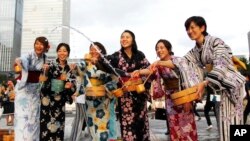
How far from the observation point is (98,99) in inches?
179

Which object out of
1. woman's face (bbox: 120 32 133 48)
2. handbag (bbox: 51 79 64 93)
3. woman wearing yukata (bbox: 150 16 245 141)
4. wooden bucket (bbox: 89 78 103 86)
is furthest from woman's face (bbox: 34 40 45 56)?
woman wearing yukata (bbox: 150 16 245 141)

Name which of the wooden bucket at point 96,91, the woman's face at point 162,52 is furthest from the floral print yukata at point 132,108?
the wooden bucket at point 96,91

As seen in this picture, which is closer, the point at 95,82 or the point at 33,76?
the point at 95,82

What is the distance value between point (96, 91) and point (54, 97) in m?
0.74

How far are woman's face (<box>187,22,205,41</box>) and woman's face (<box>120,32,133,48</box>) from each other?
1.07 meters

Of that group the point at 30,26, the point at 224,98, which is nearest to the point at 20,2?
the point at 30,26

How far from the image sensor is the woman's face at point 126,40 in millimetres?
4340

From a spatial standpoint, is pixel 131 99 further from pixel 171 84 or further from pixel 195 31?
pixel 195 31

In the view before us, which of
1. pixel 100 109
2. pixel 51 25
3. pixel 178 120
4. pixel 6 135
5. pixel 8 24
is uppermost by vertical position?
pixel 8 24

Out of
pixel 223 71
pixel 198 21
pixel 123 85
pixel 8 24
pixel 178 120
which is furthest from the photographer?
pixel 8 24

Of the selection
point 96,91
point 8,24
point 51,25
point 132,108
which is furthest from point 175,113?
point 8,24

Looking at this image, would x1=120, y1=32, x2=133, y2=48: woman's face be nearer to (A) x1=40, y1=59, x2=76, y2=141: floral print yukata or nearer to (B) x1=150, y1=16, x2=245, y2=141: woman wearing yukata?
(A) x1=40, y1=59, x2=76, y2=141: floral print yukata

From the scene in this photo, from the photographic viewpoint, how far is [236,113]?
317 centimetres

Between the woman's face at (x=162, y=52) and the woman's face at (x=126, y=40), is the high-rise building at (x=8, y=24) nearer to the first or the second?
the woman's face at (x=126, y=40)
